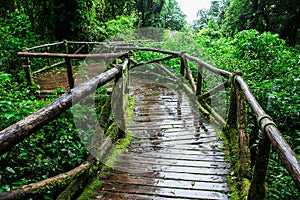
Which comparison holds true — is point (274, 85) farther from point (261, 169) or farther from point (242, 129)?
point (261, 169)

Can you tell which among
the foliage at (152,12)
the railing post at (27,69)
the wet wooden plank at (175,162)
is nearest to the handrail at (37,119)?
the wet wooden plank at (175,162)

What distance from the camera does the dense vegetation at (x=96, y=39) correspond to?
2803 millimetres

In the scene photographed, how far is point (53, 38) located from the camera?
37.2 feet

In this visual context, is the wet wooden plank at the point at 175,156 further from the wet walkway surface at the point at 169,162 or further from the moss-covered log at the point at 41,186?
the moss-covered log at the point at 41,186

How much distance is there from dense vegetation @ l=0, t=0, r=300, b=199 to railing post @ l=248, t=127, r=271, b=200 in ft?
1.54

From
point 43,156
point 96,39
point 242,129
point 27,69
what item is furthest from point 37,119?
point 96,39

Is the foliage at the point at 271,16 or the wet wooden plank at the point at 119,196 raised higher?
the foliage at the point at 271,16

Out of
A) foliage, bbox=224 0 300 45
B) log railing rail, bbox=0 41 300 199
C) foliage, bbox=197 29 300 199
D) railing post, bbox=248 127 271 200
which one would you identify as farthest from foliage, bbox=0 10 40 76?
foliage, bbox=224 0 300 45

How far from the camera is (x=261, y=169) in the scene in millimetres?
2018

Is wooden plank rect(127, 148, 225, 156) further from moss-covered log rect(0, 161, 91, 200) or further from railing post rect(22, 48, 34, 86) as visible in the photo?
railing post rect(22, 48, 34, 86)

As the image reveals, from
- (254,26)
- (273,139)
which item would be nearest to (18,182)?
(273,139)

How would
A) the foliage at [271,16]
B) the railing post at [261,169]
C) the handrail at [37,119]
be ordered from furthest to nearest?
the foliage at [271,16], the railing post at [261,169], the handrail at [37,119]

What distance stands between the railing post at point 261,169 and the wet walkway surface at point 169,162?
1.52 ft

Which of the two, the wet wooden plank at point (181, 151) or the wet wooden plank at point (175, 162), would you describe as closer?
the wet wooden plank at point (175, 162)
